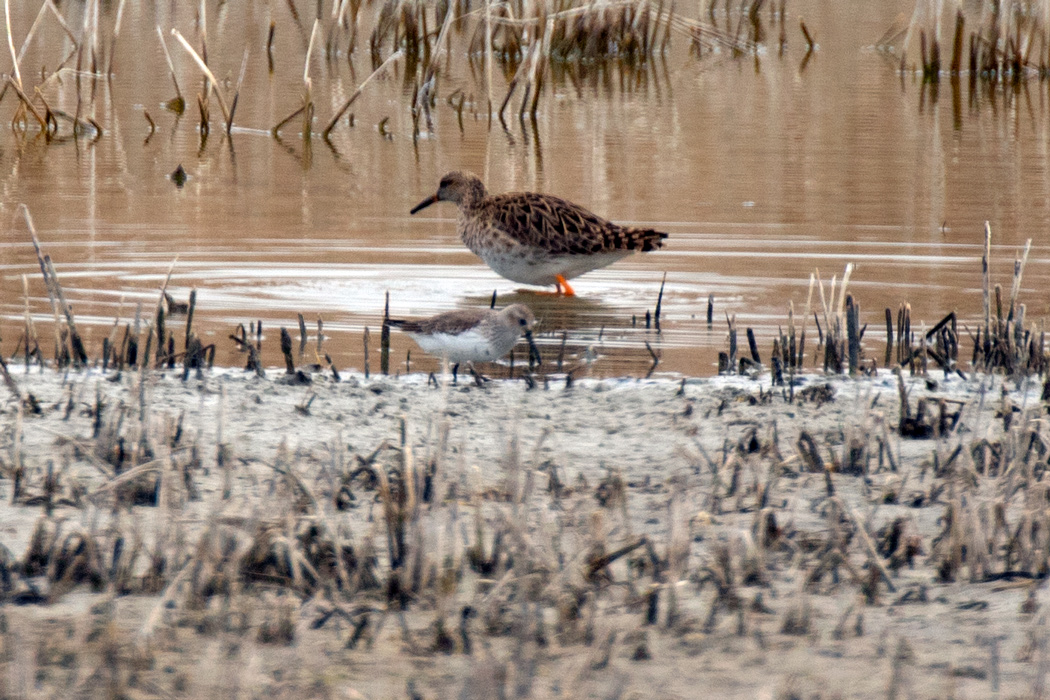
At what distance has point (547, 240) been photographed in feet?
27.5

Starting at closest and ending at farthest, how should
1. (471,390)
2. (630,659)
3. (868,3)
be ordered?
(630,659) → (471,390) → (868,3)

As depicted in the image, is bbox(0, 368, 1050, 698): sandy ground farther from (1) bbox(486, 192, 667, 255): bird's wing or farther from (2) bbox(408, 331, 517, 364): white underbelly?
(1) bbox(486, 192, 667, 255): bird's wing

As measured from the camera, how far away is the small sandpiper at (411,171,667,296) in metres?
8.41

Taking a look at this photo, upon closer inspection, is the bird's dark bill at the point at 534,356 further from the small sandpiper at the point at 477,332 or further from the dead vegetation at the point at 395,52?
the dead vegetation at the point at 395,52

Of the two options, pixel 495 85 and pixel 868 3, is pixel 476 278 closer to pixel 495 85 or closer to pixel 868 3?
pixel 495 85

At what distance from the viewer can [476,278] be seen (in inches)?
356

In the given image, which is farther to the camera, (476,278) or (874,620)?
(476,278)

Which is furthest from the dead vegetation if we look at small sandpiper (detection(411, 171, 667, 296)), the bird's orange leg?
the bird's orange leg

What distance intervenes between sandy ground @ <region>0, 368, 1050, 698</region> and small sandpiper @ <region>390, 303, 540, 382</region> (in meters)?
0.96

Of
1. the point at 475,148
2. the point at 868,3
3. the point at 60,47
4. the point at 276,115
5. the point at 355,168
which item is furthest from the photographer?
the point at 868,3

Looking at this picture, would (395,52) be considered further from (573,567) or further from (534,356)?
(573,567)

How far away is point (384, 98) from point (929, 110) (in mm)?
6297

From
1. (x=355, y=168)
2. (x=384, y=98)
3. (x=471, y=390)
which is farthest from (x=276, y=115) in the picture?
(x=471, y=390)

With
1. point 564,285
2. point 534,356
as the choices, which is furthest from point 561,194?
point 534,356
